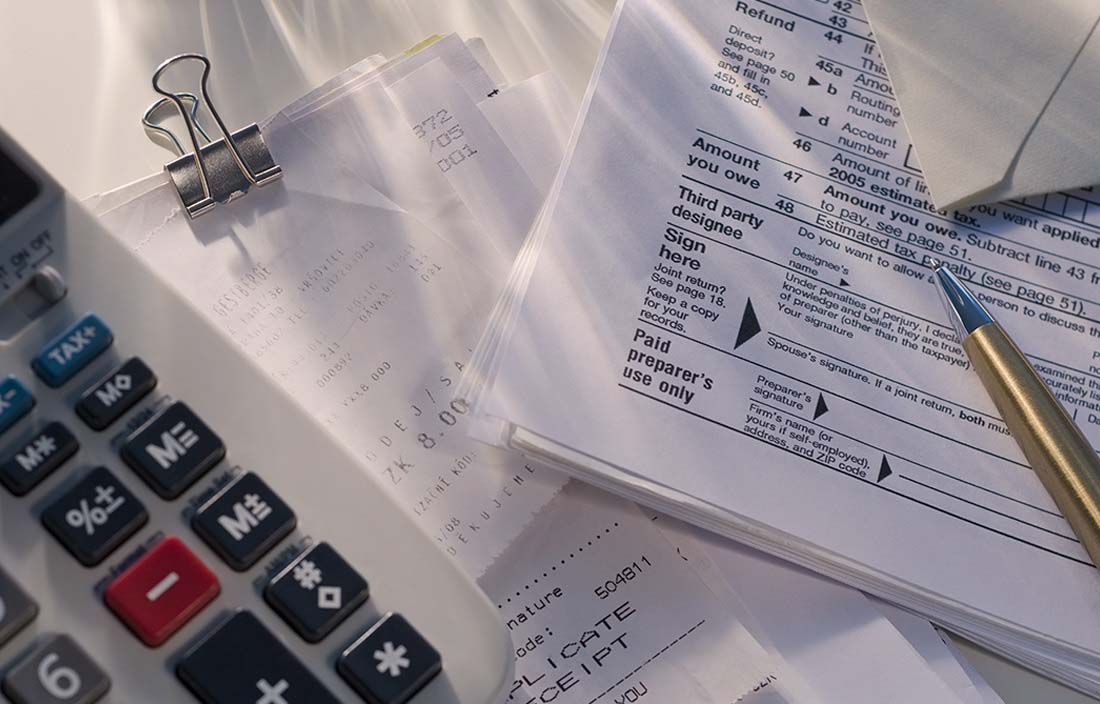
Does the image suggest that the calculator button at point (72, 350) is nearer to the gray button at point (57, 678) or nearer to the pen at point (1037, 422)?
the gray button at point (57, 678)

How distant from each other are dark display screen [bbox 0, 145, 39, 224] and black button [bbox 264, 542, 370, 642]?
0.42ft

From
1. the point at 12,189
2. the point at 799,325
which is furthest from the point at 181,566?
the point at 799,325

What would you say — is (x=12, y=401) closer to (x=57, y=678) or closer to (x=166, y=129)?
(x=57, y=678)

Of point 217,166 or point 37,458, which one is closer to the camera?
point 37,458

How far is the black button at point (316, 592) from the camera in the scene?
254mm

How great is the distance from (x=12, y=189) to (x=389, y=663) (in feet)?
0.55

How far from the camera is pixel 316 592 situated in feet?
0.84

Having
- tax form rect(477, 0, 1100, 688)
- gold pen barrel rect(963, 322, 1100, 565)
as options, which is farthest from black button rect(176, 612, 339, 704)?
gold pen barrel rect(963, 322, 1100, 565)

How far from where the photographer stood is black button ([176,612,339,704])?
246 millimetres

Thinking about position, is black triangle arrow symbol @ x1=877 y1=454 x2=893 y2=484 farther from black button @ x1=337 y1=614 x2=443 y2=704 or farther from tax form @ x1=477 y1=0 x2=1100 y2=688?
black button @ x1=337 y1=614 x2=443 y2=704

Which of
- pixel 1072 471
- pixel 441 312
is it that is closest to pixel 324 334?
pixel 441 312

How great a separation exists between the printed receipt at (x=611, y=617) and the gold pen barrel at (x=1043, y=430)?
0.40ft

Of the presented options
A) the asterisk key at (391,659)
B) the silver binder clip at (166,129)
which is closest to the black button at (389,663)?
the asterisk key at (391,659)

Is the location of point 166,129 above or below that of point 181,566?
above
